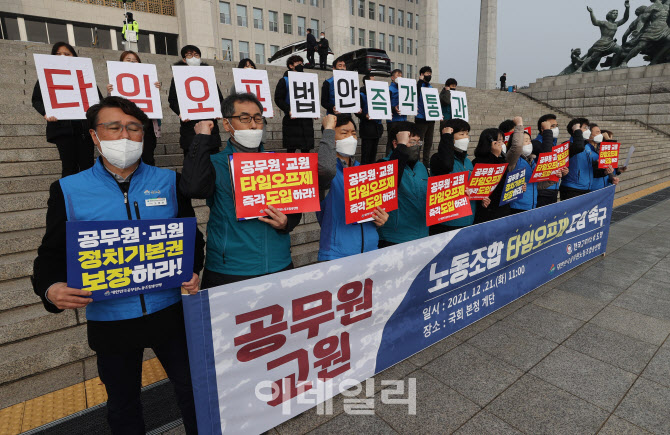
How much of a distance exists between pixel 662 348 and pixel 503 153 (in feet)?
8.21

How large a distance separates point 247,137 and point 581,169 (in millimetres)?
5611

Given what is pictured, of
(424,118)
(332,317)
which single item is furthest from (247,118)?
(424,118)

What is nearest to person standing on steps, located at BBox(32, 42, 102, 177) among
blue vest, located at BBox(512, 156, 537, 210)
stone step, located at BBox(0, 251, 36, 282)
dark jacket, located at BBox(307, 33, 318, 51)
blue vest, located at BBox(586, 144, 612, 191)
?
stone step, located at BBox(0, 251, 36, 282)

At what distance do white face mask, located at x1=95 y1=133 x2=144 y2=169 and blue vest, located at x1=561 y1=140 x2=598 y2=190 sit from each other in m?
6.19

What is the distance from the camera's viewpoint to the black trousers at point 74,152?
13.4 ft

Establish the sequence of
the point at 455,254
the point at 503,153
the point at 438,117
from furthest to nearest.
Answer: the point at 438,117
the point at 503,153
the point at 455,254

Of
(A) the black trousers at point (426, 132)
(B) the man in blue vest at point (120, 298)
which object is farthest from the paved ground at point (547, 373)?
(A) the black trousers at point (426, 132)

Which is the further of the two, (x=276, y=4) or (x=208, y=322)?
(x=276, y=4)

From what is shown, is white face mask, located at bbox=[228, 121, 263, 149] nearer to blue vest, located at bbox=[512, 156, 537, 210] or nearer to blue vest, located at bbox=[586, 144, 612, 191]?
blue vest, located at bbox=[512, 156, 537, 210]

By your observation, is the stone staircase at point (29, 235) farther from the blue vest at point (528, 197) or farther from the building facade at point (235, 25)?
the building facade at point (235, 25)

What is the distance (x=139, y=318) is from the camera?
74.0 inches

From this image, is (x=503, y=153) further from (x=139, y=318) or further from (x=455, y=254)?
(x=139, y=318)

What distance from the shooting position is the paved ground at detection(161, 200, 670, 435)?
8.32 feet

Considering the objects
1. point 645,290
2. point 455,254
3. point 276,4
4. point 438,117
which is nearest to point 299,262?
point 455,254
